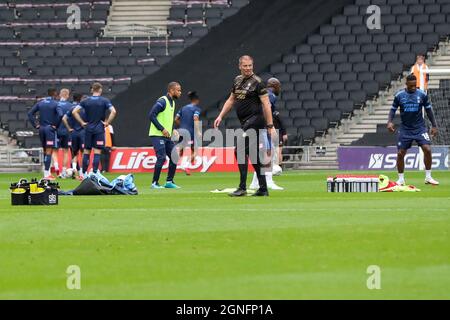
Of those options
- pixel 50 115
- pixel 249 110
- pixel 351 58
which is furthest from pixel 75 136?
pixel 249 110

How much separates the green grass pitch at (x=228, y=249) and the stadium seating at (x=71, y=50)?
2781 centimetres

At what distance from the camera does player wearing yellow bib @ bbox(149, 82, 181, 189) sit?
2539cm

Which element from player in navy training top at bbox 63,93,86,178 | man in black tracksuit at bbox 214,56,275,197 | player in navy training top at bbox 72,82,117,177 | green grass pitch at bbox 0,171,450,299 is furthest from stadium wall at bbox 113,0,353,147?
green grass pitch at bbox 0,171,450,299

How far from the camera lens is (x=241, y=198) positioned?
19.8 m

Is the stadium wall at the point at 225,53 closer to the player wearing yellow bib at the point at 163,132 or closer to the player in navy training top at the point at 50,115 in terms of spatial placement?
the player in navy training top at the point at 50,115

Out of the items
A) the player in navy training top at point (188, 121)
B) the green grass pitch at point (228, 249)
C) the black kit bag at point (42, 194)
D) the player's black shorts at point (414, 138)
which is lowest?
the player in navy training top at point (188, 121)

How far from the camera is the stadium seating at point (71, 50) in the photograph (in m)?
45.7

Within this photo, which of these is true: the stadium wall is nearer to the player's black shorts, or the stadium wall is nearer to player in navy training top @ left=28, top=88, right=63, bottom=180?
player in navy training top @ left=28, top=88, right=63, bottom=180

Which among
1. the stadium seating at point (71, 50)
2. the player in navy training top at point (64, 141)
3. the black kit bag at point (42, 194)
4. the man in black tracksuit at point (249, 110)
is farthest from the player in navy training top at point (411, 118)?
the stadium seating at point (71, 50)

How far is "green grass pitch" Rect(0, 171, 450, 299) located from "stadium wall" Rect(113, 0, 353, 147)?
77.6ft

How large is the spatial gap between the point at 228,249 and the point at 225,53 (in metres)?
33.0

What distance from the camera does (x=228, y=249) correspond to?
11.3 m

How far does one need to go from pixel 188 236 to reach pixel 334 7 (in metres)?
33.5
